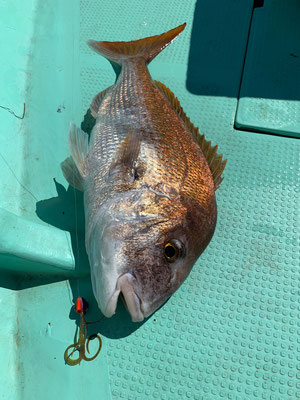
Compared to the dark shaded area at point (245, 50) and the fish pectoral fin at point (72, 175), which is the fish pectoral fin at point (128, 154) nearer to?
the fish pectoral fin at point (72, 175)

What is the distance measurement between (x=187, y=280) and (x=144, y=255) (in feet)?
2.10

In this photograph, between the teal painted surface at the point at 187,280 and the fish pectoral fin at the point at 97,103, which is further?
the fish pectoral fin at the point at 97,103

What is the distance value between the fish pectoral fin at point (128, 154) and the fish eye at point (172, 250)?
1.23ft

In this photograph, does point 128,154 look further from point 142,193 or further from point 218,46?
point 218,46

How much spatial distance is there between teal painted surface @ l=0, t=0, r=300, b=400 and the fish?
36cm

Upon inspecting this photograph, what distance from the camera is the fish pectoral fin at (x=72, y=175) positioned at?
170cm

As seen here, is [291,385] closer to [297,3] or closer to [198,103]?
[198,103]

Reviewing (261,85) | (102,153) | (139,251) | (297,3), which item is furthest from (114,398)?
(297,3)

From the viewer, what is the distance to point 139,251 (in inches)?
49.0

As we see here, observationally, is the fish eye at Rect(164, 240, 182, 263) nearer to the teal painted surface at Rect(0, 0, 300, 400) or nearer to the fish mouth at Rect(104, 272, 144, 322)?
the fish mouth at Rect(104, 272, 144, 322)

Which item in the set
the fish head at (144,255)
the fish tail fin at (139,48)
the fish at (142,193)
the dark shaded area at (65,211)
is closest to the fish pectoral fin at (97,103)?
the fish at (142,193)

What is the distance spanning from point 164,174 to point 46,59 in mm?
1465

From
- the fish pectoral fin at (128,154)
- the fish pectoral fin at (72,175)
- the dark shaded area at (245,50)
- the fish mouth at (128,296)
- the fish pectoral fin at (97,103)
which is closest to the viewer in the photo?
the fish mouth at (128,296)

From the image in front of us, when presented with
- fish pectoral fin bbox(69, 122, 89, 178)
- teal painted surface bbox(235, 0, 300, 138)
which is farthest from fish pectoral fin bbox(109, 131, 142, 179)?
teal painted surface bbox(235, 0, 300, 138)
